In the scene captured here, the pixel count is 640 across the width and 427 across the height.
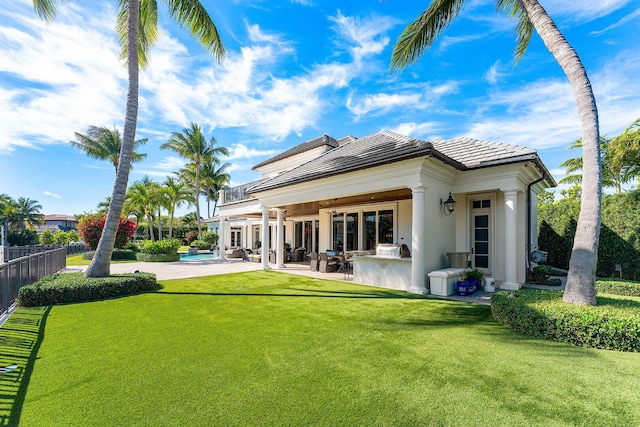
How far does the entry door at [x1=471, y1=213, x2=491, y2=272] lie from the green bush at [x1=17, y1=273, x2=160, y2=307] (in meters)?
11.7

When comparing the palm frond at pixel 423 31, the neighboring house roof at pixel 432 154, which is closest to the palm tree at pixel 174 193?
the neighboring house roof at pixel 432 154

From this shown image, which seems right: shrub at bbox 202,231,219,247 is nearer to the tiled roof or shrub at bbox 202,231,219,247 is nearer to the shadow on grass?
the shadow on grass

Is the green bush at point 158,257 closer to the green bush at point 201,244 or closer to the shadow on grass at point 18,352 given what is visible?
the green bush at point 201,244

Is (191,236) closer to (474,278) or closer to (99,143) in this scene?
(99,143)

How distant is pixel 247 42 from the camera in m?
10.8

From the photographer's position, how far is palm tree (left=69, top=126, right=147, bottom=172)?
91.9ft

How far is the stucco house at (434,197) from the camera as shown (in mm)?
8156

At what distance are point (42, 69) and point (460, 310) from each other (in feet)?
46.9

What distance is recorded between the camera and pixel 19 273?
732 cm

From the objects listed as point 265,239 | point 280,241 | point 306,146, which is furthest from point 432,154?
point 306,146

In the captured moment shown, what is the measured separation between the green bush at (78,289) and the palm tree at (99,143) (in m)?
25.5

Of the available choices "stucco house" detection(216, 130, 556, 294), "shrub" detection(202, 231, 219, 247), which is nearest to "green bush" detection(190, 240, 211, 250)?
"shrub" detection(202, 231, 219, 247)

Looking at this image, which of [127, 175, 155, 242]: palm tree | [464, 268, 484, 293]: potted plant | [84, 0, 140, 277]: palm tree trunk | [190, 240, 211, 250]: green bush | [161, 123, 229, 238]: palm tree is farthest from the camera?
[161, 123, 229, 238]: palm tree

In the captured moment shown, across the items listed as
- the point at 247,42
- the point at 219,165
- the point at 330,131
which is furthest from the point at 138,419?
the point at 219,165
